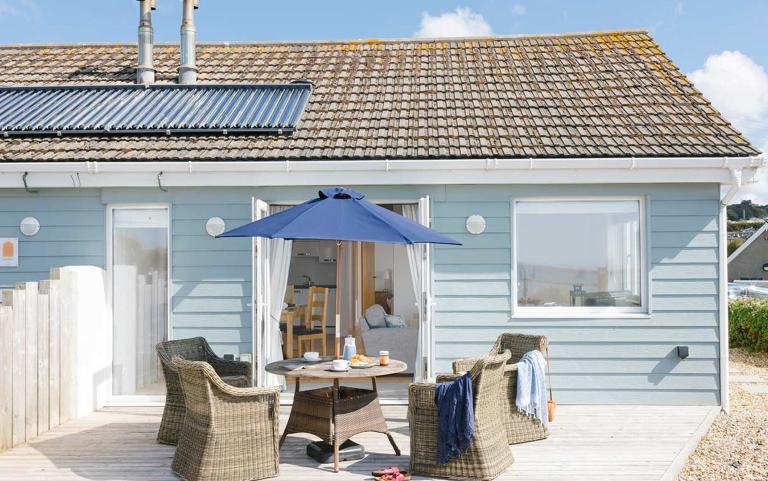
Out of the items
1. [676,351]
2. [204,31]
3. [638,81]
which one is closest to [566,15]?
[638,81]

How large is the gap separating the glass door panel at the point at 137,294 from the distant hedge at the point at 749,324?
31.5 ft

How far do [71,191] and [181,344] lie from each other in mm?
2394

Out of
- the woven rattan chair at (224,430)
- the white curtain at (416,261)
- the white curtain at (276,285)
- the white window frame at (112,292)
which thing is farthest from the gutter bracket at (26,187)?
the white curtain at (416,261)

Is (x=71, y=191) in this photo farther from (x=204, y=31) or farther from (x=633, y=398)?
(x=633, y=398)

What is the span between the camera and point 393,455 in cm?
586

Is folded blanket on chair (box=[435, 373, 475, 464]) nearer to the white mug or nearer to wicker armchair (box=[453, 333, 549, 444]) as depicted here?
the white mug

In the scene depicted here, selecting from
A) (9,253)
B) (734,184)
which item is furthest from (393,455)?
(9,253)

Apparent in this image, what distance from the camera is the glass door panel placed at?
7.89 meters

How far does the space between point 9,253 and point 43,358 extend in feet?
5.90

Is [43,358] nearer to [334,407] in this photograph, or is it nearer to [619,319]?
[334,407]

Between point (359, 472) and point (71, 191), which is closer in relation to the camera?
point (359, 472)

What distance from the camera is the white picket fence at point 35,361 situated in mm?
6043

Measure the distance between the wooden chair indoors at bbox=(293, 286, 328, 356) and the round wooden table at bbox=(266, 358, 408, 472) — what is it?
476 cm

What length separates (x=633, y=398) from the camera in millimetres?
7652
